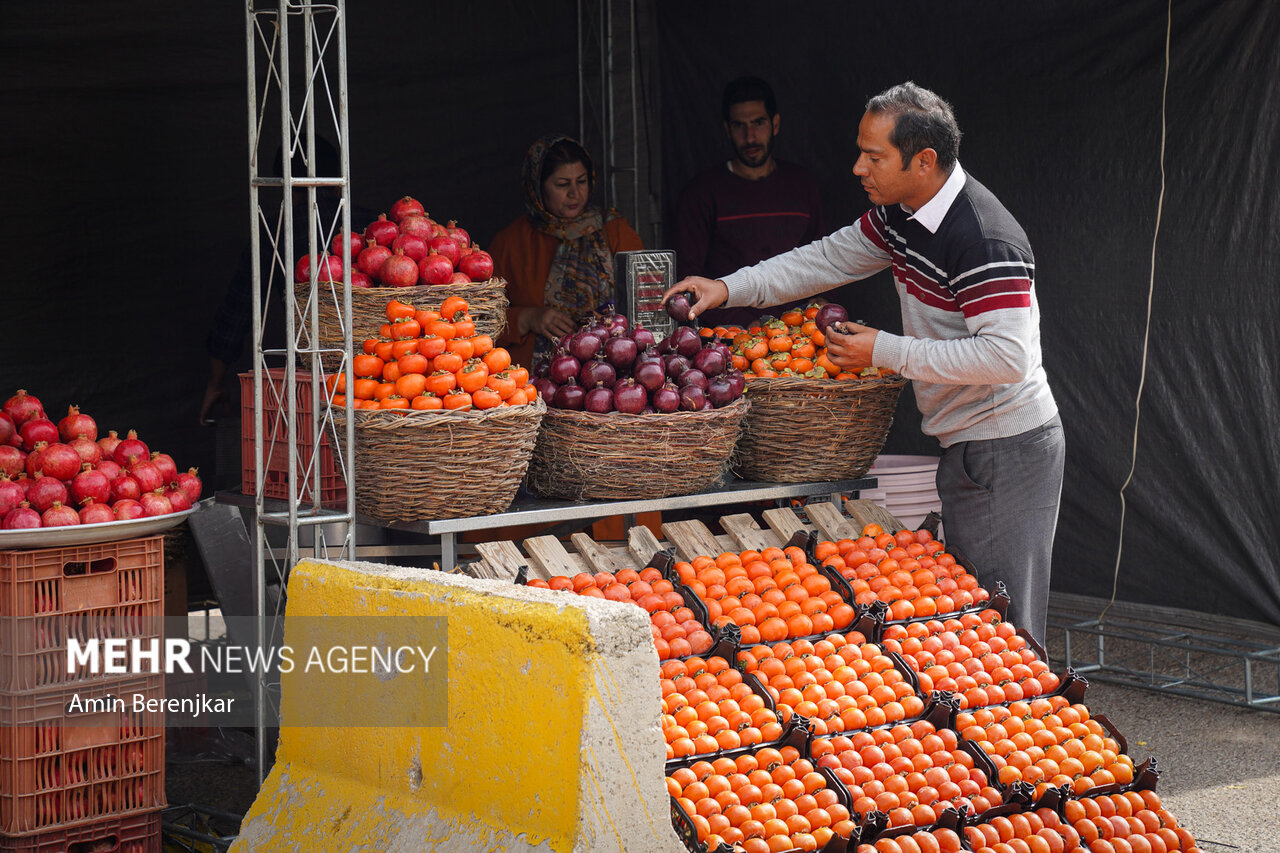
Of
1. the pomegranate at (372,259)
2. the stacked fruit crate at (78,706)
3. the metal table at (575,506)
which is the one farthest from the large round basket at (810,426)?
the stacked fruit crate at (78,706)

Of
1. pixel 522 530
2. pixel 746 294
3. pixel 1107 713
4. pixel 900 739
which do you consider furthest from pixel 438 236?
pixel 1107 713

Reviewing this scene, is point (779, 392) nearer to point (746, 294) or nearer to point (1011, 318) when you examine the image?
point (746, 294)

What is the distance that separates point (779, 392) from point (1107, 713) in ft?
7.81

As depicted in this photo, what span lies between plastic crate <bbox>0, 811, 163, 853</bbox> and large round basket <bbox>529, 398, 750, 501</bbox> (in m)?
1.48

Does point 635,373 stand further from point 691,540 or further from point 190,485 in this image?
point 190,485

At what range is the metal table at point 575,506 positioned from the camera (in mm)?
3633

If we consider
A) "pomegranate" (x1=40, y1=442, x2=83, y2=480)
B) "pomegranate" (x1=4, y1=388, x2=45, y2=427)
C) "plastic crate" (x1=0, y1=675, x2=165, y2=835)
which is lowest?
Result: "plastic crate" (x1=0, y1=675, x2=165, y2=835)

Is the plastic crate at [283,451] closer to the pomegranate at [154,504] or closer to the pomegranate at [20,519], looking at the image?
the pomegranate at [154,504]

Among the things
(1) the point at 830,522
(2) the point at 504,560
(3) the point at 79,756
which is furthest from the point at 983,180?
(3) the point at 79,756

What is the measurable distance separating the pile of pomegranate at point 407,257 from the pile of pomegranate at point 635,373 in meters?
0.40

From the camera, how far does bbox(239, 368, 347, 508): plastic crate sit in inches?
152

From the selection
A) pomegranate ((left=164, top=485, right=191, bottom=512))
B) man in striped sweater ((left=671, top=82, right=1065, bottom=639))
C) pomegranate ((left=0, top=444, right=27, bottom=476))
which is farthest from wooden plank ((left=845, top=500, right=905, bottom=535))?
pomegranate ((left=0, top=444, right=27, bottom=476))

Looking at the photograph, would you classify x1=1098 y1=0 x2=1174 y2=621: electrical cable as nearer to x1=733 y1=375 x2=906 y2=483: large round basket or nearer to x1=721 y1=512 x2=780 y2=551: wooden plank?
x1=733 y1=375 x2=906 y2=483: large round basket

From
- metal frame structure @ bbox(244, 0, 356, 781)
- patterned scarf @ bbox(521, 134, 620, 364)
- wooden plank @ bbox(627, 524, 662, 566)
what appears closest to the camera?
metal frame structure @ bbox(244, 0, 356, 781)
